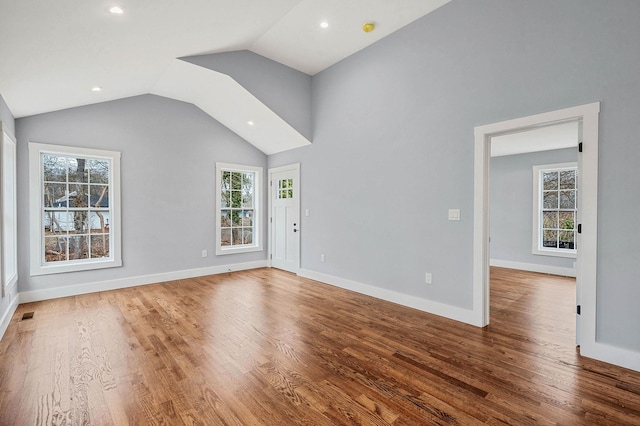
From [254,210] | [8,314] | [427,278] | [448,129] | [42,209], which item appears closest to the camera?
[8,314]

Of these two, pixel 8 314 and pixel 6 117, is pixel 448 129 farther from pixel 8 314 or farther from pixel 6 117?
pixel 8 314

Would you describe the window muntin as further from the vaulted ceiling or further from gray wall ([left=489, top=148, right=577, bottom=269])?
gray wall ([left=489, top=148, right=577, bottom=269])

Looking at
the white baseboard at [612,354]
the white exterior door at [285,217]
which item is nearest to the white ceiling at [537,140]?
the white baseboard at [612,354]

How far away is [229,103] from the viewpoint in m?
4.93

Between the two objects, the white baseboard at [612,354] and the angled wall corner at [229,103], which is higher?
the angled wall corner at [229,103]

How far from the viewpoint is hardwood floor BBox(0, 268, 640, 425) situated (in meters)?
1.79

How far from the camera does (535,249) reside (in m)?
6.10

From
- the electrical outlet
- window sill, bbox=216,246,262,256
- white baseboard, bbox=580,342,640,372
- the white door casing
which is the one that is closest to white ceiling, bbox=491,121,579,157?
the white door casing

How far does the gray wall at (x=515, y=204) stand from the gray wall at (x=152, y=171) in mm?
5743

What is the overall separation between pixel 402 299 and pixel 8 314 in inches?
180

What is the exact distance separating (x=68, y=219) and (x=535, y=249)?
8.39m

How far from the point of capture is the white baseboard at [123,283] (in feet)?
13.2

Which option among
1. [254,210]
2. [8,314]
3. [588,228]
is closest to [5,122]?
[8,314]

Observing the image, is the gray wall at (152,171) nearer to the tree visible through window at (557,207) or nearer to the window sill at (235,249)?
the window sill at (235,249)
